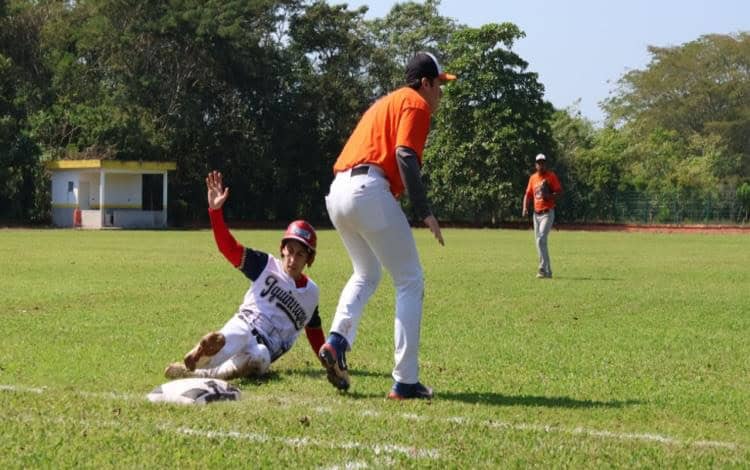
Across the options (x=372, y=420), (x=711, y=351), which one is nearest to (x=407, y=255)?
(x=372, y=420)

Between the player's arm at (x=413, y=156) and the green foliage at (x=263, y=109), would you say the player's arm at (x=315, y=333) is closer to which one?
the player's arm at (x=413, y=156)

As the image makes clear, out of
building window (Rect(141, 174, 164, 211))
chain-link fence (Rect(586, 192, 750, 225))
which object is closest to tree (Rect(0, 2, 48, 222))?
building window (Rect(141, 174, 164, 211))

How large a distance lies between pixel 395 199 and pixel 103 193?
46.1 meters

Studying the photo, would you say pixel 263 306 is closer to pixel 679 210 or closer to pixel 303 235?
pixel 303 235

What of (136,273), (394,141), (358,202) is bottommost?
(136,273)

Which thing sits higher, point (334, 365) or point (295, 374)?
point (334, 365)

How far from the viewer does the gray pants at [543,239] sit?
18.8 metres

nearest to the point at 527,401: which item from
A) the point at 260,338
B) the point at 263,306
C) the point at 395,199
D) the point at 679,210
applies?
the point at 395,199

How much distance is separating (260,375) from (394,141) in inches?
83.7

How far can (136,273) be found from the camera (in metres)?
18.5

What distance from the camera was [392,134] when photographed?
6.80m

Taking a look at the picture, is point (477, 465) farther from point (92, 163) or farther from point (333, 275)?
point (92, 163)

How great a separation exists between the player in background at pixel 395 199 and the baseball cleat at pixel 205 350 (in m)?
0.90

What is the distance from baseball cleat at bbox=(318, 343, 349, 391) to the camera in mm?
6754
